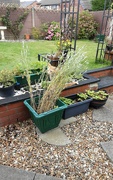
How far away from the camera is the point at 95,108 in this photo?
8.49 feet

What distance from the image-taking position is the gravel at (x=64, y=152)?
5.04 feet

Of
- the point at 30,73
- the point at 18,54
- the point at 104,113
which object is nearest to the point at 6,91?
the point at 30,73

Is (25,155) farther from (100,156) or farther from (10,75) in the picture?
(10,75)

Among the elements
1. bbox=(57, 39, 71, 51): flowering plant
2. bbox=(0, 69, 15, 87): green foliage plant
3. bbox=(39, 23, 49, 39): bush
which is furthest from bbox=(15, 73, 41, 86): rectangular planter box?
bbox=(39, 23, 49, 39): bush

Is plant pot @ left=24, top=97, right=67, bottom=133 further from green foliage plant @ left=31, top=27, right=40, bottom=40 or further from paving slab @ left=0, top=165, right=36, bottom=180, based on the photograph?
green foliage plant @ left=31, top=27, right=40, bottom=40

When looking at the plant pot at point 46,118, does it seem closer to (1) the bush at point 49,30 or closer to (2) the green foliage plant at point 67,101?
(2) the green foliage plant at point 67,101

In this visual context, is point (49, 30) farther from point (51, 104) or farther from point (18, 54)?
point (51, 104)

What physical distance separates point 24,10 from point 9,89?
8359 mm

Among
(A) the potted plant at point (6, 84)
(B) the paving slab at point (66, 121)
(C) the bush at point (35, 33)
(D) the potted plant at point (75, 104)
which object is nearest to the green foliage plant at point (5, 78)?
(A) the potted plant at point (6, 84)

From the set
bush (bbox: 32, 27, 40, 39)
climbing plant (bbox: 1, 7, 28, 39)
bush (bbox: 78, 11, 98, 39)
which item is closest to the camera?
climbing plant (bbox: 1, 7, 28, 39)

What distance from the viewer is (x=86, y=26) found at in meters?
9.23

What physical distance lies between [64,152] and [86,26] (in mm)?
8907

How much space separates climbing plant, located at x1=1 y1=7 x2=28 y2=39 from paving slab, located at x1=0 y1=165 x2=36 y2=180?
8569mm

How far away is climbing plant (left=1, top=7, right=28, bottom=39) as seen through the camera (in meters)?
8.56
